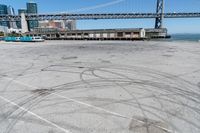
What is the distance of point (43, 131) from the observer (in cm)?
403

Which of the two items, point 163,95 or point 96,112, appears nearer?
point 96,112

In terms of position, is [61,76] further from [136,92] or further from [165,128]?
[165,128]

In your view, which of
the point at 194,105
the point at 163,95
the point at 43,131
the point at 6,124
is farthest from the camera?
the point at 163,95

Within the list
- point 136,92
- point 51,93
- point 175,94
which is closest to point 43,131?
point 51,93

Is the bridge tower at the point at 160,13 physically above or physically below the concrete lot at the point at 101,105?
above

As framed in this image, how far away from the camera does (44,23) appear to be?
17325 cm

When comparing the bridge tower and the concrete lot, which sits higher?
the bridge tower

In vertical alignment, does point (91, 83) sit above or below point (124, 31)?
below

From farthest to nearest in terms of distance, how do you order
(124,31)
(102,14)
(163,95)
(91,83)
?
1. (102,14)
2. (124,31)
3. (91,83)
4. (163,95)

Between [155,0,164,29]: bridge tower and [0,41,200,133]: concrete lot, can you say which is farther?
[155,0,164,29]: bridge tower

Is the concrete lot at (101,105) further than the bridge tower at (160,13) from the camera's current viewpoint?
No

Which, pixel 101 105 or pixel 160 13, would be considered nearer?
pixel 101 105

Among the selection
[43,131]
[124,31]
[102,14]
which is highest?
[102,14]

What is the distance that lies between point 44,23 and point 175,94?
603ft
